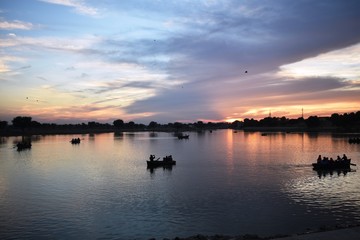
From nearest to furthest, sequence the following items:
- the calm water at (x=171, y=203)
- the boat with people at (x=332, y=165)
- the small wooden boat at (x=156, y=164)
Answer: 1. the calm water at (x=171, y=203)
2. the boat with people at (x=332, y=165)
3. the small wooden boat at (x=156, y=164)

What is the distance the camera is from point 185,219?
26.3 m

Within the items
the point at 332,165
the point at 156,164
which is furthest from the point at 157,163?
the point at 332,165

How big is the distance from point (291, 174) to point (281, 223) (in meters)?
26.4

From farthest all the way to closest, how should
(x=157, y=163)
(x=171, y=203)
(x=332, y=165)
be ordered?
(x=157, y=163)
(x=332, y=165)
(x=171, y=203)

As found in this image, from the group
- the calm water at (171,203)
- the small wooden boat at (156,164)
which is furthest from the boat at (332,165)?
the small wooden boat at (156,164)

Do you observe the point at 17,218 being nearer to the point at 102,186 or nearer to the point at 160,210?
the point at 160,210

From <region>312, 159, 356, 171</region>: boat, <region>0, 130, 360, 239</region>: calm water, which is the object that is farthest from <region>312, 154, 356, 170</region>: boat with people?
<region>0, 130, 360, 239</region>: calm water

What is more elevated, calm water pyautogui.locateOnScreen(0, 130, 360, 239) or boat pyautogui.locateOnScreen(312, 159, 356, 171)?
boat pyautogui.locateOnScreen(312, 159, 356, 171)

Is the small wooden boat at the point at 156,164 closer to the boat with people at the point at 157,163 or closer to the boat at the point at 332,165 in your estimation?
the boat with people at the point at 157,163

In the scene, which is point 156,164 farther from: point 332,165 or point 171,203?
point 332,165

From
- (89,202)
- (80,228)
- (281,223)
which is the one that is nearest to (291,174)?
(281,223)

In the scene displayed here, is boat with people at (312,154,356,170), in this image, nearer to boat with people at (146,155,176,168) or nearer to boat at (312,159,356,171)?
boat at (312,159,356,171)

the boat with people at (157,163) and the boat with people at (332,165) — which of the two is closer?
the boat with people at (332,165)

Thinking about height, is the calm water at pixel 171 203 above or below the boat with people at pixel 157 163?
below
